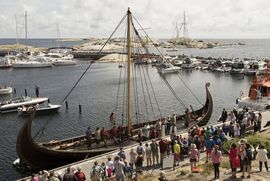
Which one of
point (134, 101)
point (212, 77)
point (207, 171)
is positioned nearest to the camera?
point (207, 171)

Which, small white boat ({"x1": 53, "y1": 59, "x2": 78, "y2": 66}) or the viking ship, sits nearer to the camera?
the viking ship

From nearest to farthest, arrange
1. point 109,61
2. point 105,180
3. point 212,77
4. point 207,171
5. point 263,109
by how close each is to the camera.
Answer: point 105,180
point 207,171
point 263,109
point 212,77
point 109,61

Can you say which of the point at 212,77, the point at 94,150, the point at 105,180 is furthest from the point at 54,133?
the point at 212,77

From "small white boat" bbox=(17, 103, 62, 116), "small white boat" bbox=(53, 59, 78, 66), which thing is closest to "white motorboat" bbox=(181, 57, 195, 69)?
"small white boat" bbox=(53, 59, 78, 66)

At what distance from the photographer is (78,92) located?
60156mm

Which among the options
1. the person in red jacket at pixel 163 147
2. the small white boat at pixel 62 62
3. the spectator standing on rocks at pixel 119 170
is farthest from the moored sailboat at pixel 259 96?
the small white boat at pixel 62 62

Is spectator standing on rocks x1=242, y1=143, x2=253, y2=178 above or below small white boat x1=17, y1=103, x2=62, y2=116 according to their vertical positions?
above

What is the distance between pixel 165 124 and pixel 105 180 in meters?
10.4

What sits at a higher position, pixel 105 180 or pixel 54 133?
pixel 105 180

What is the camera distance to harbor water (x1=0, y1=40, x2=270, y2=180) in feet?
115

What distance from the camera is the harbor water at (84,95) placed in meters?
35.0

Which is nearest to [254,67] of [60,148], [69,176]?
[60,148]

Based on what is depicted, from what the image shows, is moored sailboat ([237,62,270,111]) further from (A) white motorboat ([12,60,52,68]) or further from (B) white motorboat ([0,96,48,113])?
(A) white motorboat ([12,60,52,68])

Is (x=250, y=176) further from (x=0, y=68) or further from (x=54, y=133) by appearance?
(x=0, y=68)
